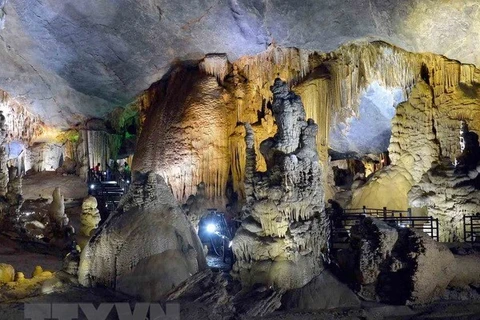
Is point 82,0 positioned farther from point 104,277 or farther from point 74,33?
point 104,277

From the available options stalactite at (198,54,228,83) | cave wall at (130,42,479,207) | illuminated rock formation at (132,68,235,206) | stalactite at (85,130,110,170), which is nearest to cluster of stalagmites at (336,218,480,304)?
cave wall at (130,42,479,207)

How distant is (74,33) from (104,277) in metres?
9.68

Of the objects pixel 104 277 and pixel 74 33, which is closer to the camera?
pixel 104 277

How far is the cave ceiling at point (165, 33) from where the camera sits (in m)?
13.4

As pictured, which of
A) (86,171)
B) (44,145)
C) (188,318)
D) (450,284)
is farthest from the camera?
(44,145)

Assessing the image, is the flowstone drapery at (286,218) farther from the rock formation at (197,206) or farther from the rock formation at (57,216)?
the rock formation at (57,216)

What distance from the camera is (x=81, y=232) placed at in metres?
14.5

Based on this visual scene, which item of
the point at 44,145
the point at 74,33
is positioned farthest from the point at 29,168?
the point at 74,33

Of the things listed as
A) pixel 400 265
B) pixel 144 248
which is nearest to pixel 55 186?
pixel 144 248

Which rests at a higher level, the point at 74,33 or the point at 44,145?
the point at 74,33

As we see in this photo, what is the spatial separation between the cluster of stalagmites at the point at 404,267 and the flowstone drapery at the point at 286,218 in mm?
939

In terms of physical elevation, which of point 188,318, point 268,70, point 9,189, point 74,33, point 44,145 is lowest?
point 188,318

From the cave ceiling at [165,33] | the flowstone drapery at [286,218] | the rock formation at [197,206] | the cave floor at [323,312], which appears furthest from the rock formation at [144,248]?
the cave ceiling at [165,33]

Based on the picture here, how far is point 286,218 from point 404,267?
2.35m
